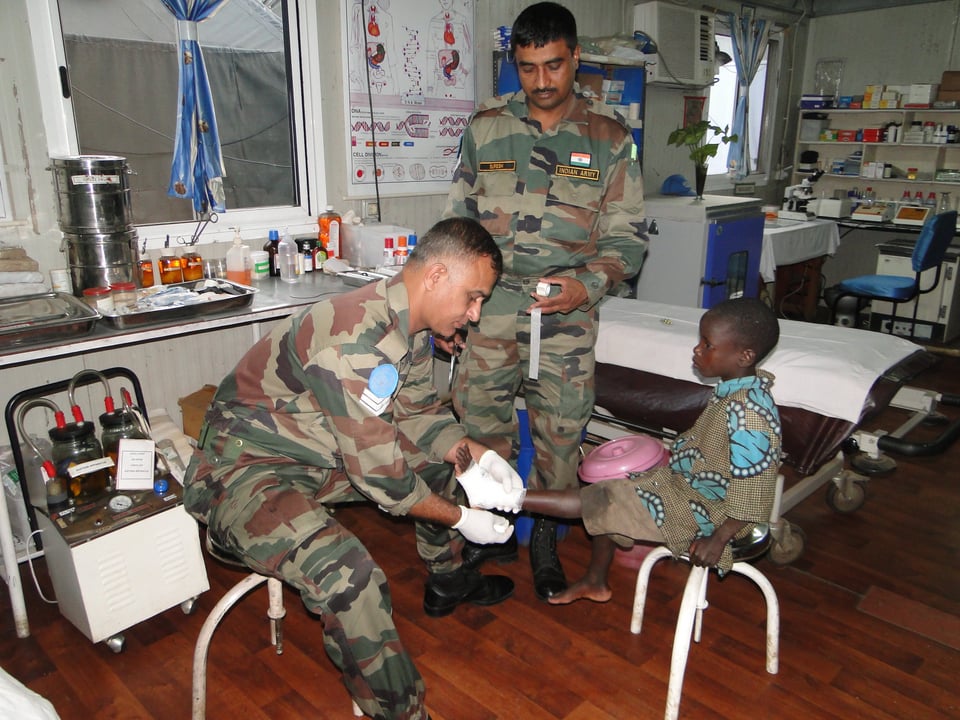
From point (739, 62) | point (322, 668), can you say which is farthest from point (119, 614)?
point (739, 62)

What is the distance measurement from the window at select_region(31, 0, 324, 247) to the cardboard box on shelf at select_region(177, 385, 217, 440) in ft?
2.09

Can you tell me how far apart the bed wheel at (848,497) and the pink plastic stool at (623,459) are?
973mm

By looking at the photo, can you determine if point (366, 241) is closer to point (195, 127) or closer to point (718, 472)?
point (195, 127)

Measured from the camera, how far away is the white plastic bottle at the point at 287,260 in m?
2.94

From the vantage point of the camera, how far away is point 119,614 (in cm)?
201

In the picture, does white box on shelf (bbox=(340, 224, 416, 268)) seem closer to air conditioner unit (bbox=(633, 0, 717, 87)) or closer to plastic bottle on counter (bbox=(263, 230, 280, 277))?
plastic bottle on counter (bbox=(263, 230, 280, 277))

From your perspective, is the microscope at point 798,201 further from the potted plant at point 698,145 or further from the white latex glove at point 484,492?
the white latex glove at point 484,492

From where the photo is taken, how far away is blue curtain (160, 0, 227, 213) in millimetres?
2727

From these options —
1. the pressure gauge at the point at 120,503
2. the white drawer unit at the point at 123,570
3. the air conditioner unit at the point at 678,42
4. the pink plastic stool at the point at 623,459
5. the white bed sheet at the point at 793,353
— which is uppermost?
the air conditioner unit at the point at 678,42

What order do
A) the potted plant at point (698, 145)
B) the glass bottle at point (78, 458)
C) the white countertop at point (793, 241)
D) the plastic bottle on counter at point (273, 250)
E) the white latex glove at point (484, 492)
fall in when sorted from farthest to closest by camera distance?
the white countertop at point (793, 241) → the potted plant at point (698, 145) → the plastic bottle on counter at point (273, 250) → the glass bottle at point (78, 458) → the white latex glove at point (484, 492)

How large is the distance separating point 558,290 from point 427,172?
1717mm

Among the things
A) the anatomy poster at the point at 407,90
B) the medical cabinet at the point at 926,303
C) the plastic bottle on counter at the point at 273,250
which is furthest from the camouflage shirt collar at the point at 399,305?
the medical cabinet at the point at 926,303

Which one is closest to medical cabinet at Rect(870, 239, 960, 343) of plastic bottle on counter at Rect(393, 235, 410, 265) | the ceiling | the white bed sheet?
the ceiling

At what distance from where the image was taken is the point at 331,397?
4.66 feet
